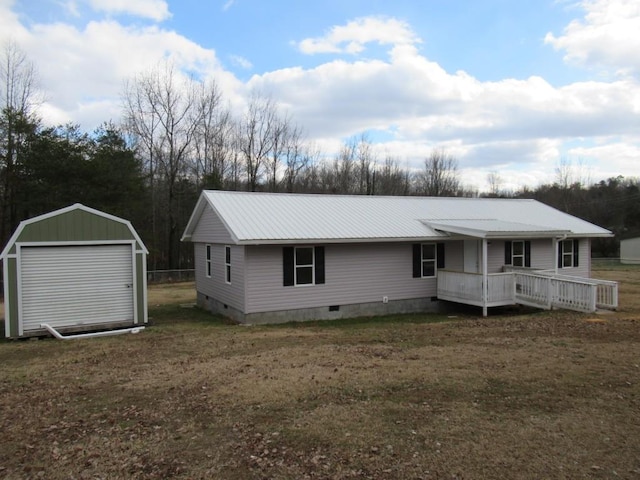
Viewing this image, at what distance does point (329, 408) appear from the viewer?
6.07 metres

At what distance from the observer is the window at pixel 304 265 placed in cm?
1449

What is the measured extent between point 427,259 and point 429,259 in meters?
0.10

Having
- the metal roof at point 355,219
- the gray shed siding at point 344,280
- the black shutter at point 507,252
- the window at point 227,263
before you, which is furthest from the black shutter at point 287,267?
the black shutter at point 507,252

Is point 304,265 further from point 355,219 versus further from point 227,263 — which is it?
point 355,219

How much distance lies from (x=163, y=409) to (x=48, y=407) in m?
1.68

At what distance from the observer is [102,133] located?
3145cm

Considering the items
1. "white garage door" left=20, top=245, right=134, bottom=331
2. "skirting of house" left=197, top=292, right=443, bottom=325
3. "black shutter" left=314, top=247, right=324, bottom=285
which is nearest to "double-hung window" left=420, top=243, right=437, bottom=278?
"skirting of house" left=197, top=292, right=443, bottom=325

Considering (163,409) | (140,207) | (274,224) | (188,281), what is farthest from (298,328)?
(140,207)

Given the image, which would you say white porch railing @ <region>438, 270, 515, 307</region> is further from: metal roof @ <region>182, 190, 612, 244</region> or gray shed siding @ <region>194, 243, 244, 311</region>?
gray shed siding @ <region>194, 243, 244, 311</region>

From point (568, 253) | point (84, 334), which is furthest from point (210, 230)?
point (568, 253)

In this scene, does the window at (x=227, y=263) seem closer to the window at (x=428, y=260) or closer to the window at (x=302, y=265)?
the window at (x=302, y=265)

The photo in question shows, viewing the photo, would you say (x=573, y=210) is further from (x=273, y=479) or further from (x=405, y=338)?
(x=273, y=479)

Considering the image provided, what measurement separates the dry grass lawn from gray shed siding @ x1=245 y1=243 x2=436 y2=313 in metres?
3.18

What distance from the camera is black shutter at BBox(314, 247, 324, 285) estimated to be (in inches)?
580
